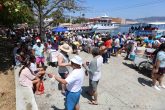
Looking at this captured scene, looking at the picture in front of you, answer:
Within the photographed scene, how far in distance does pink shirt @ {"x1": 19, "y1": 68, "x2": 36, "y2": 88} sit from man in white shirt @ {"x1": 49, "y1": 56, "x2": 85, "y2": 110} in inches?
Result: 93.7

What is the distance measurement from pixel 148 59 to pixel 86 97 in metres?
4.78

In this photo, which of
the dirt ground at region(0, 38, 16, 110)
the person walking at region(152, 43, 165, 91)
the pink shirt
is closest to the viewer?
the pink shirt

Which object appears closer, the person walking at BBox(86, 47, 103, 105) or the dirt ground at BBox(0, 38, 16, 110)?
the person walking at BBox(86, 47, 103, 105)

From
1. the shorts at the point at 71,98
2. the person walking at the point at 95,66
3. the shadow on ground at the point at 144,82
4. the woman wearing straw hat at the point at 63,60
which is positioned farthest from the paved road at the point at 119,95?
the shorts at the point at 71,98

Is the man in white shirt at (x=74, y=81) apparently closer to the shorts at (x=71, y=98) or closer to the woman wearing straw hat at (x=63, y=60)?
the shorts at (x=71, y=98)

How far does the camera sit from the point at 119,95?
8008mm

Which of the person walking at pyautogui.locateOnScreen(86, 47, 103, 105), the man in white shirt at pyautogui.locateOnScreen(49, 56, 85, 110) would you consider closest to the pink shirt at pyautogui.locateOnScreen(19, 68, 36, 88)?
the person walking at pyautogui.locateOnScreen(86, 47, 103, 105)

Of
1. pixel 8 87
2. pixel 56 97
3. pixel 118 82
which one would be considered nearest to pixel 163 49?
pixel 118 82

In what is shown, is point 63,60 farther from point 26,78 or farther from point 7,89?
point 7,89

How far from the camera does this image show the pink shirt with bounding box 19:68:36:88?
697 cm

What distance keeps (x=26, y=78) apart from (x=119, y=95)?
3.25 meters

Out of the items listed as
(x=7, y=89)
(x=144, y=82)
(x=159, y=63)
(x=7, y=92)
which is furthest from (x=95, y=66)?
(x=7, y=89)

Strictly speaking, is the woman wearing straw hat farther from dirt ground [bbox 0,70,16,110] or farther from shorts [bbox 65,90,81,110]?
dirt ground [bbox 0,70,16,110]

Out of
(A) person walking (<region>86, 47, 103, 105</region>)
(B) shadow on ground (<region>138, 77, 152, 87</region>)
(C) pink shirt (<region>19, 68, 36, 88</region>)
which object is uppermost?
(A) person walking (<region>86, 47, 103, 105</region>)
